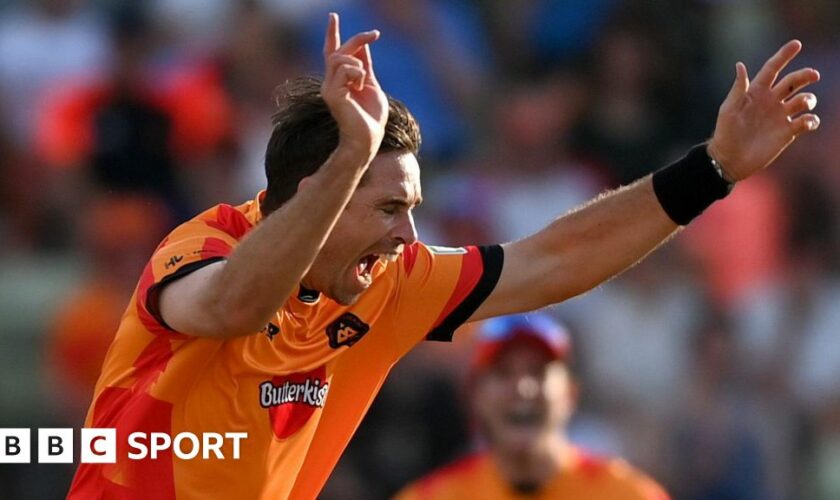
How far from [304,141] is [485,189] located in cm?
417

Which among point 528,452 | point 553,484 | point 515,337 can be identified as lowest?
point 553,484

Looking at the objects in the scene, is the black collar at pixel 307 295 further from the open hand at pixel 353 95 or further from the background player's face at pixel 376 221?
the open hand at pixel 353 95

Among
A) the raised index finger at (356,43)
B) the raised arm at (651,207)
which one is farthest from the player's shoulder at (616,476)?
the raised index finger at (356,43)

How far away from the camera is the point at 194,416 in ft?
13.6

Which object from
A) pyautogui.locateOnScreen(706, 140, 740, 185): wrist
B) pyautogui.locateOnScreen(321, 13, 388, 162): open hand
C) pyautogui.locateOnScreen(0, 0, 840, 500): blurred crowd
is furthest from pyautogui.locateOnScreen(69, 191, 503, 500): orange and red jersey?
pyautogui.locateOnScreen(0, 0, 840, 500): blurred crowd

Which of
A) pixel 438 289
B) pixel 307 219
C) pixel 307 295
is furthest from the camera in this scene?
pixel 438 289

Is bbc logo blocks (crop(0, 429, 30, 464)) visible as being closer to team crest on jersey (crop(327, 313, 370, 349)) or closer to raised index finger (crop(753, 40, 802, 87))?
team crest on jersey (crop(327, 313, 370, 349))

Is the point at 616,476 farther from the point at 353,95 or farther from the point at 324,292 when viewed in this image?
the point at 353,95

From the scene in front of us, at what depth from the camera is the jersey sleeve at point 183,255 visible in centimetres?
388

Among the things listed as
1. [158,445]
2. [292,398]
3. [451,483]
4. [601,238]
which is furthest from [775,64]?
[451,483]

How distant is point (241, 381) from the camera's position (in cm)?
419

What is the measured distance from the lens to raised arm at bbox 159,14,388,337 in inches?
141

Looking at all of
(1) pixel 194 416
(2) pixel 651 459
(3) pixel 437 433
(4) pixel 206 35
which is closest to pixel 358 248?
(1) pixel 194 416

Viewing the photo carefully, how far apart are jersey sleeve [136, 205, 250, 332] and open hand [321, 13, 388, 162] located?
519mm
